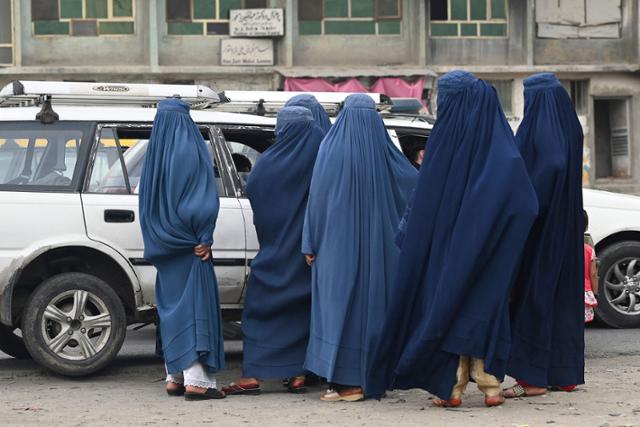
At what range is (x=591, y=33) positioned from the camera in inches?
1217

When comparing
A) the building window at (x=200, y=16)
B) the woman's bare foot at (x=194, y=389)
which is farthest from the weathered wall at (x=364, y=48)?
the woman's bare foot at (x=194, y=389)

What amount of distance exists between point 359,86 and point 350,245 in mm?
22120

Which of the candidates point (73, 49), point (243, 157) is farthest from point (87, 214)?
point (73, 49)

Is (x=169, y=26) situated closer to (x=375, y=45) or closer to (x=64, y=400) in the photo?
(x=375, y=45)

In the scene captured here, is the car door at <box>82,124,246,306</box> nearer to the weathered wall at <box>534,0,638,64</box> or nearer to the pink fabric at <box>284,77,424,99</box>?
the pink fabric at <box>284,77,424,99</box>

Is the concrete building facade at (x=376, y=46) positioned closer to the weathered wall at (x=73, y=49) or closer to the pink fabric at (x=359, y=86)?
the weathered wall at (x=73, y=49)

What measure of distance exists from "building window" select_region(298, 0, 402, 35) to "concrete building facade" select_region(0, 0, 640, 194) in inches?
0.9

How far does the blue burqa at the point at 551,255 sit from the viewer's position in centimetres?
714

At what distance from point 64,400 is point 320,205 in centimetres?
183

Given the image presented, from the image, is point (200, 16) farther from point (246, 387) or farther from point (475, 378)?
point (475, 378)

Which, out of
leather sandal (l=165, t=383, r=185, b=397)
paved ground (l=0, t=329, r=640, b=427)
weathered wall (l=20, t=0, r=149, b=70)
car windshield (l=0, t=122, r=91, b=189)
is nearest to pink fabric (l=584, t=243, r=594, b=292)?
paved ground (l=0, t=329, r=640, b=427)

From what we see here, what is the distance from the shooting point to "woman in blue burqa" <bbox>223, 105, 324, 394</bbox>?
24.9 feet

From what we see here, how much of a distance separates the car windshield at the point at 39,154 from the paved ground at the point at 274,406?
4.13 ft

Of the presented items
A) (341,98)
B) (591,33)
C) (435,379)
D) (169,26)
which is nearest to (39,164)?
(341,98)
